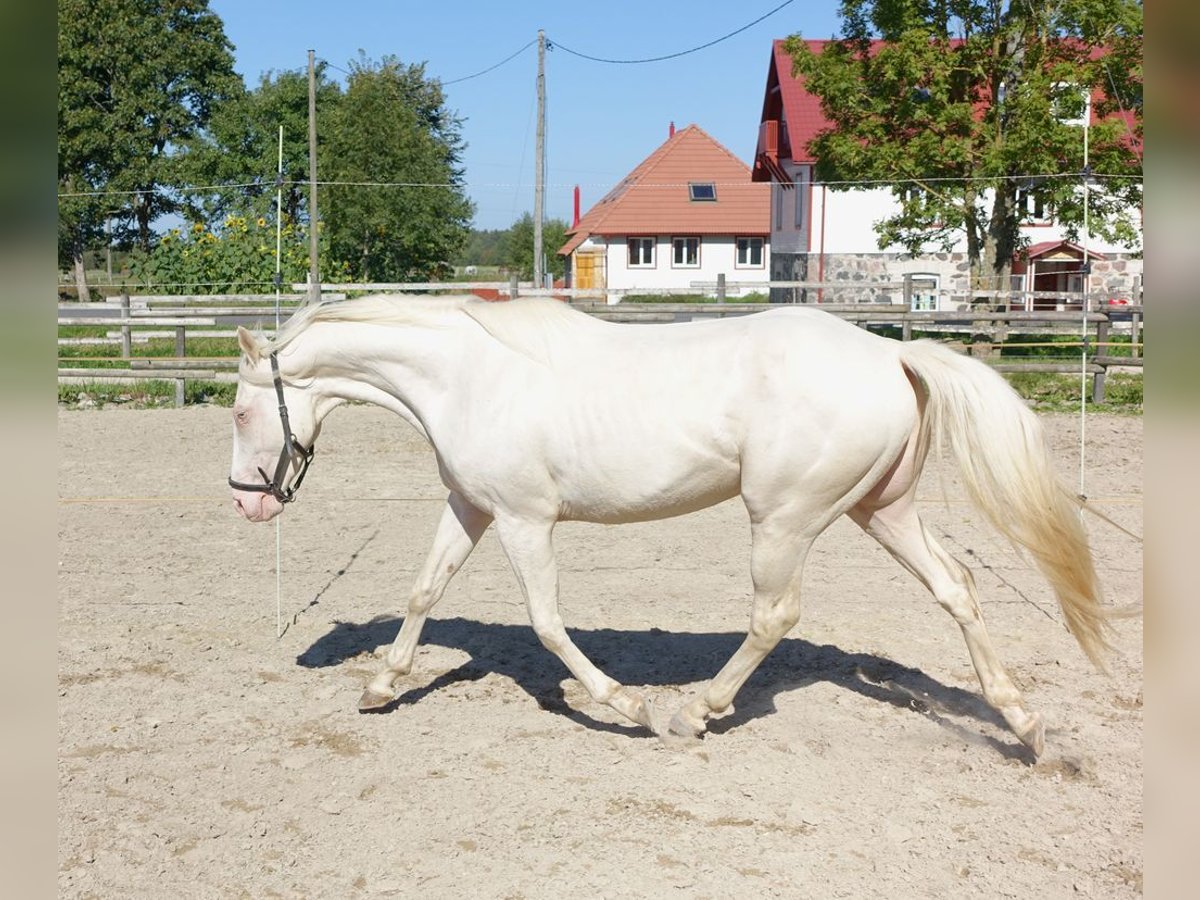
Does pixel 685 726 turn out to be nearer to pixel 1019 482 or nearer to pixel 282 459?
pixel 1019 482

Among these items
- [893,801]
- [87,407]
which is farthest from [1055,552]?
[87,407]

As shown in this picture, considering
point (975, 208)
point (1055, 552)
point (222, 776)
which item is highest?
point (975, 208)

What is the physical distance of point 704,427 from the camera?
413cm

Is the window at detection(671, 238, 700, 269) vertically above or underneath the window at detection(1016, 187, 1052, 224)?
above

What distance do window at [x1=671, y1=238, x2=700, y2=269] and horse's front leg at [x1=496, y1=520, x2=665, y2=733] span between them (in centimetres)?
4164

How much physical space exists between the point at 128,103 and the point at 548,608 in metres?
41.9

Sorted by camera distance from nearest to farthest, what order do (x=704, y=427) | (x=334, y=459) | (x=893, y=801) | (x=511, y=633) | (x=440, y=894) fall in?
(x=440, y=894), (x=893, y=801), (x=704, y=427), (x=511, y=633), (x=334, y=459)

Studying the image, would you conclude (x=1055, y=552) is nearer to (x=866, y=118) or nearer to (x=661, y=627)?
(x=661, y=627)

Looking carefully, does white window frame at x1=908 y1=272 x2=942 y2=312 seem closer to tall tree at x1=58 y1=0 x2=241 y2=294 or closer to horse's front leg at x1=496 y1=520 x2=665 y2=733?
horse's front leg at x1=496 y1=520 x2=665 y2=733

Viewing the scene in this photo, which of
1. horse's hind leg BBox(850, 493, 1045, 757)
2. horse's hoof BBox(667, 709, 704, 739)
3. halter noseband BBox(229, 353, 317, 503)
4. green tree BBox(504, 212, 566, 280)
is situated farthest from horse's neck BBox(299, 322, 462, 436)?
green tree BBox(504, 212, 566, 280)

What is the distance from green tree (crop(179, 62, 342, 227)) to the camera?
1592 inches

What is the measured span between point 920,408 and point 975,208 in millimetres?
15476

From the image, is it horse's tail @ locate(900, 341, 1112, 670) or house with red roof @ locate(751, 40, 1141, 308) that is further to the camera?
house with red roof @ locate(751, 40, 1141, 308)

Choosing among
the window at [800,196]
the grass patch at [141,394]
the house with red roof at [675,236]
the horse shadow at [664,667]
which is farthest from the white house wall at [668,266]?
the horse shadow at [664,667]
